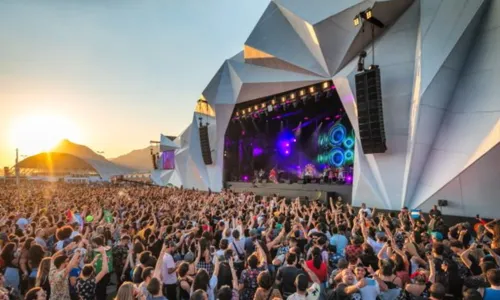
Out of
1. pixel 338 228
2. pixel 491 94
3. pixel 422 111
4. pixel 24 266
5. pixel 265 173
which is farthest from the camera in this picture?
pixel 265 173

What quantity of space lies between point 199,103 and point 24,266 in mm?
25142

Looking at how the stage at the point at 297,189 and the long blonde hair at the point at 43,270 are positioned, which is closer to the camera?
the long blonde hair at the point at 43,270

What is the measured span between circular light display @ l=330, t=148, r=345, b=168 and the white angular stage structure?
778 cm

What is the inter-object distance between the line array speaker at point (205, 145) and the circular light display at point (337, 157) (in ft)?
32.9

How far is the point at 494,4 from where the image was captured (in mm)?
10500

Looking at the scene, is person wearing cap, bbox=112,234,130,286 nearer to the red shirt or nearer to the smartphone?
the red shirt

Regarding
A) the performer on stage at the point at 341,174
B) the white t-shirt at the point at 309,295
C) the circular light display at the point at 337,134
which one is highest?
the circular light display at the point at 337,134

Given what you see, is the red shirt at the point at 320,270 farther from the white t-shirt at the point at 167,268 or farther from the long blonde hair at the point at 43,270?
the long blonde hair at the point at 43,270

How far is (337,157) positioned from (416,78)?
12438 millimetres

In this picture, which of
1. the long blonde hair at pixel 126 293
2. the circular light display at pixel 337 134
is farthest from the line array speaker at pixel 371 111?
the long blonde hair at pixel 126 293

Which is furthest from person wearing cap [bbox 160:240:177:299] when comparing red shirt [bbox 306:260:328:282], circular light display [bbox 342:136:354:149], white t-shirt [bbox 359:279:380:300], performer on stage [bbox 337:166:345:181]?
circular light display [bbox 342:136:354:149]

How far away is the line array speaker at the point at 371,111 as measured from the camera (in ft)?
43.9

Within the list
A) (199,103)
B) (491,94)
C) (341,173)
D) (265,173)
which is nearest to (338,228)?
(491,94)

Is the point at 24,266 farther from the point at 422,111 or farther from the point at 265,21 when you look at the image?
the point at 265,21
